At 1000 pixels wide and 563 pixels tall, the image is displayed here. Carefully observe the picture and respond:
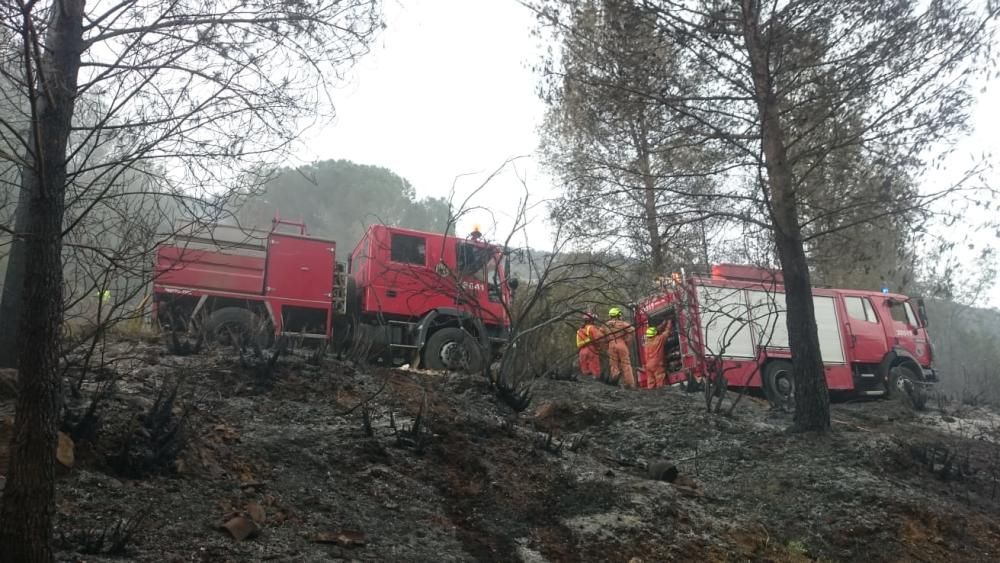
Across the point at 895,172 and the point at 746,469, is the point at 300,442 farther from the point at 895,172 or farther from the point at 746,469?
the point at 895,172

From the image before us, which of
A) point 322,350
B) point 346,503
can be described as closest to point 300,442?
point 346,503

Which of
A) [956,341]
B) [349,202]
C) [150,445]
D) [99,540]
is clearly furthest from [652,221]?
[956,341]

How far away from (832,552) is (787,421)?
10.8 ft

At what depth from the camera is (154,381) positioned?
19.6 ft

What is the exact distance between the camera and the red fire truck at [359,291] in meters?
10.6

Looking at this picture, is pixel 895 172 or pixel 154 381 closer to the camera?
pixel 154 381

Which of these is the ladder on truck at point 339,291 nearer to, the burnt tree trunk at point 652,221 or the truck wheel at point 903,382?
the burnt tree trunk at point 652,221

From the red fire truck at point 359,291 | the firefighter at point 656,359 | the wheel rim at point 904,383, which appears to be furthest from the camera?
the wheel rim at point 904,383

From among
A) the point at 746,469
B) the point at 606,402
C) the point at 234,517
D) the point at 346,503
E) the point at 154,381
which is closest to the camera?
the point at 234,517

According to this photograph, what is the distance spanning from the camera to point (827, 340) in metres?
13.7

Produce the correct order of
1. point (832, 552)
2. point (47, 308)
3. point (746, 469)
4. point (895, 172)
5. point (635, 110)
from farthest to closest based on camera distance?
point (635, 110) → point (895, 172) → point (746, 469) → point (832, 552) → point (47, 308)

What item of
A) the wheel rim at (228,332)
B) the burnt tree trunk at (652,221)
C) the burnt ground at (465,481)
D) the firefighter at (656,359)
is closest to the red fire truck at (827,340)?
the firefighter at (656,359)

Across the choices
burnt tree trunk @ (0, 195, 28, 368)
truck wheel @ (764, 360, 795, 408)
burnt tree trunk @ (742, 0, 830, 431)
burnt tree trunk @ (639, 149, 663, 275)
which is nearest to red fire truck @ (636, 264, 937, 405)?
truck wheel @ (764, 360, 795, 408)

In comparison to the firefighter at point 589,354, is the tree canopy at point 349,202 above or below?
above
